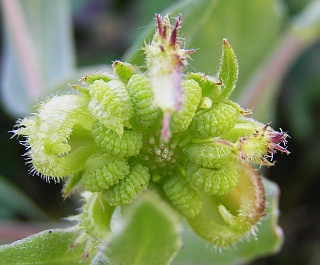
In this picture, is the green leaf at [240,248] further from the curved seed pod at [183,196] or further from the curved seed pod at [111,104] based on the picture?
the curved seed pod at [111,104]

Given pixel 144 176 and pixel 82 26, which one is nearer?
pixel 144 176

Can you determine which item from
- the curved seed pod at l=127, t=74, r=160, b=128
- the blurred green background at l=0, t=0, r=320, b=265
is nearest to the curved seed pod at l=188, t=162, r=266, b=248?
the curved seed pod at l=127, t=74, r=160, b=128

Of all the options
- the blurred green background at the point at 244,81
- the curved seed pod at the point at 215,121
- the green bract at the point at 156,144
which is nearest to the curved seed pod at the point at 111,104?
the green bract at the point at 156,144

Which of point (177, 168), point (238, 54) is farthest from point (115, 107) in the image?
point (238, 54)

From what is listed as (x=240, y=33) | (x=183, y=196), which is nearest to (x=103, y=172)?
(x=183, y=196)

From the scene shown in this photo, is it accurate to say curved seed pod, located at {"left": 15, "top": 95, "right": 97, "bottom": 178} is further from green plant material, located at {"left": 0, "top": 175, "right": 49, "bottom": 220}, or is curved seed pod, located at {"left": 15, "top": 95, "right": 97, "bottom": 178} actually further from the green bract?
green plant material, located at {"left": 0, "top": 175, "right": 49, "bottom": 220}

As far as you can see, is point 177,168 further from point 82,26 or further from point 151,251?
point 82,26

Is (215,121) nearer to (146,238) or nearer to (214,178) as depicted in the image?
(214,178)
